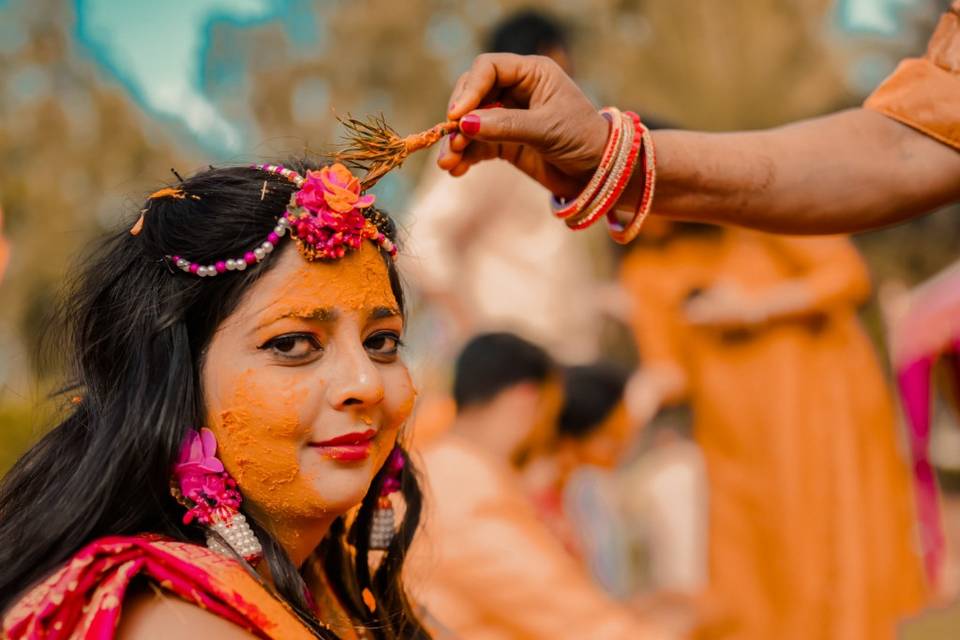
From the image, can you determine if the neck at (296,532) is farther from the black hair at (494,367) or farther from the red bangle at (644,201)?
the black hair at (494,367)

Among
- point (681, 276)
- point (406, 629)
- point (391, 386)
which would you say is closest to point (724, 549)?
point (681, 276)

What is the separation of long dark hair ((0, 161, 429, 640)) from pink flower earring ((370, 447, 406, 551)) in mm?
307

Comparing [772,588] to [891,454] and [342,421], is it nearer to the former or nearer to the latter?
[891,454]

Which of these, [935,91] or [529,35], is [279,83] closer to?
[529,35]

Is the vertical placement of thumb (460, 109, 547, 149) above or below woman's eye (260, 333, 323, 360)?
Result: above

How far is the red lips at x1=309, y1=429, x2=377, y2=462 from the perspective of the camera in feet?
7.03

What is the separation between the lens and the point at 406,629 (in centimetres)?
259

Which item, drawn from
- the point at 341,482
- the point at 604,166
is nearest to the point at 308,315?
the point at 341,482

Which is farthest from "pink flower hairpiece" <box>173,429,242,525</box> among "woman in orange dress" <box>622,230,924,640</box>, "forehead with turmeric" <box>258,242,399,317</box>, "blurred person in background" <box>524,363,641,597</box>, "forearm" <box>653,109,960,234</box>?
"woman in orange dress" <box>622,230,924,640</box>

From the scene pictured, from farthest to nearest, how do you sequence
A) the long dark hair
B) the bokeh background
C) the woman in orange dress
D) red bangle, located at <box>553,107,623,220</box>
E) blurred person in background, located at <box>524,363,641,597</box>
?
blurred person in background, located at <box>524,363,641,597</box>
the woman in orange dress
the bokeh background
red bangle, located at <box>553,107,623,220</box>
the long dark hair

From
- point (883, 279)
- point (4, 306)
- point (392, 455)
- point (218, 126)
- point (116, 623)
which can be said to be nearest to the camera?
point (116, 623)

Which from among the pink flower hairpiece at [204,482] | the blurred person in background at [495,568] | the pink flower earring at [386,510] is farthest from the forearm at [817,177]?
the blurred person in background at [495,568]

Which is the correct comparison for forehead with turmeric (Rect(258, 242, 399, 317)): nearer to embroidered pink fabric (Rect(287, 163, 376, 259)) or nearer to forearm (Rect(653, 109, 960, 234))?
embroidered pink fabric (Rect(287, 163, 376, 259))

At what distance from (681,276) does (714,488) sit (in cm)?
99
